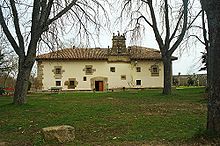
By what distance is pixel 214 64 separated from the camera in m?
6.52

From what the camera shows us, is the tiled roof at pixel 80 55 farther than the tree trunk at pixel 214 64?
Yes

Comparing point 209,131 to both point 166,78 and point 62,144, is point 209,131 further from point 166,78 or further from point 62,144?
point 166,78

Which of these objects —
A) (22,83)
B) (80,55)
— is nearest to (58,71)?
(80,55)

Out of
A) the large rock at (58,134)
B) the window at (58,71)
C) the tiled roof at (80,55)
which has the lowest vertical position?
the large rock at (58,134)

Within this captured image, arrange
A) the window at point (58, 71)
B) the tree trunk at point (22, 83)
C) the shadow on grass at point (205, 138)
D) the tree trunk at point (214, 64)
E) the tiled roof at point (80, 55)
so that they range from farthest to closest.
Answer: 1. the window at point (58, 71)
2. the tiled roof at point (80, 55)
3. the tree trunk at point (22, 83)
4. the tree trunk at point (214, 64)
5. the shadow on grass at point (205, 138)

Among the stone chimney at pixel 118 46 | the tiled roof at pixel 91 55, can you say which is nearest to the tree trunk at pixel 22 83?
the tiled roof at pixel 91 55

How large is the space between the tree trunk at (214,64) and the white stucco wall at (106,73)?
A: 34506 mm

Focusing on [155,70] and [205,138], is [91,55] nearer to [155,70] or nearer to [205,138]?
[155,70]

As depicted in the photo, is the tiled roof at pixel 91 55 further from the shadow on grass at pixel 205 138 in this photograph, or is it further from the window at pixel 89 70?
the shadow on grass at pixel 205 138

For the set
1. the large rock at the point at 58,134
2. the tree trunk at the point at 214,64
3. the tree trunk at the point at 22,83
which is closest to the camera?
the tree trunk at the point at 214,64

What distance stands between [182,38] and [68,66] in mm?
22079

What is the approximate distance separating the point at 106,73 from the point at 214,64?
34.9 meters

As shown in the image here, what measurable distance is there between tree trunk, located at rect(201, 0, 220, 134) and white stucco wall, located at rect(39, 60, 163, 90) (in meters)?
34.5

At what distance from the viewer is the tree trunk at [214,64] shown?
6434 mm
